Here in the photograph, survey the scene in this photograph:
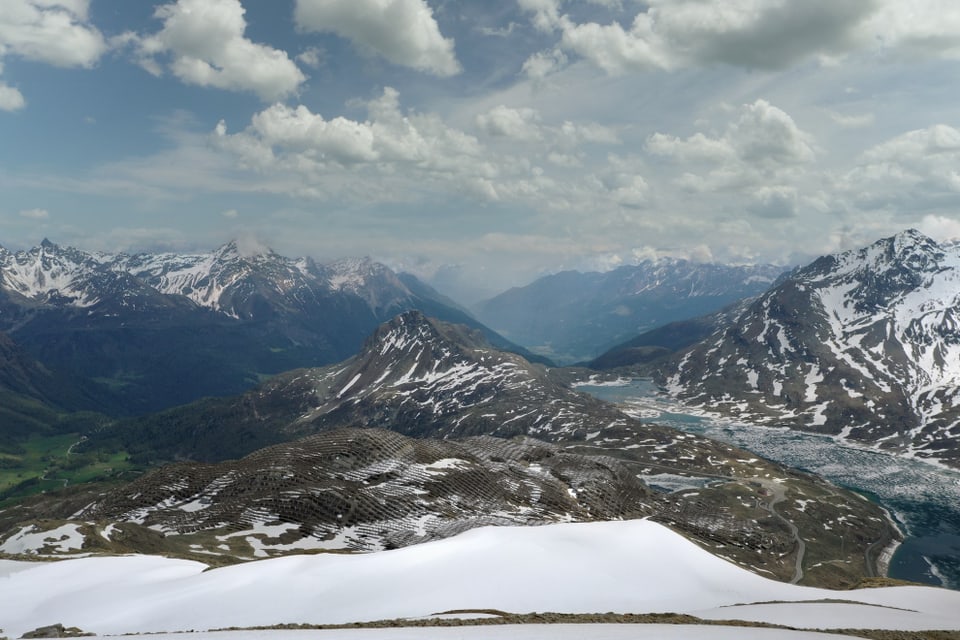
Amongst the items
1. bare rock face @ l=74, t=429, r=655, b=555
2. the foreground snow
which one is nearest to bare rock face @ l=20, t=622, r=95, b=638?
the foreground snow

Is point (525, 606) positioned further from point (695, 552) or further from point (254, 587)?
point (695, 552)

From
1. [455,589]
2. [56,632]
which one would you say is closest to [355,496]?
[455,589]

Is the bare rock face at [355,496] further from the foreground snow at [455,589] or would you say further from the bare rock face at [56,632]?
the bare rock face at [56,632]

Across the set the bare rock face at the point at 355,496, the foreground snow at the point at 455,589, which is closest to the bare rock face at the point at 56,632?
the foreground snow at the point at 455,589

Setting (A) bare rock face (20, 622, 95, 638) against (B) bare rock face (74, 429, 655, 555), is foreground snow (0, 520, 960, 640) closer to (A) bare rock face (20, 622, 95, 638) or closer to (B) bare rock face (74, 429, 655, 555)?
(A) bare rock face (20, 622, 95, 638)

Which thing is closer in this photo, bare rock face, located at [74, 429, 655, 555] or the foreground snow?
the foreground snow

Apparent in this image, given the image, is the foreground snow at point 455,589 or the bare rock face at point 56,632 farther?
the foreground snow at point 455,589

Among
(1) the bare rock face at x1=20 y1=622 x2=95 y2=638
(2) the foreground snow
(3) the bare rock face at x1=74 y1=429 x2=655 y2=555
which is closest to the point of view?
(1) the bare rock face at x1=20 y1=622 x2=95 y2=638

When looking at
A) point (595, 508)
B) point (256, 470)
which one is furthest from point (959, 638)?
point (256, 470)

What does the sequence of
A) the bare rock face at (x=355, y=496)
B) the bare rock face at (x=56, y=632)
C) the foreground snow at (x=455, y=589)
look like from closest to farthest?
the bare rock face at (x=56, y=632)
the foreground snow at (x=455, y=589)
the bare rock face at (x=355, y=496)
